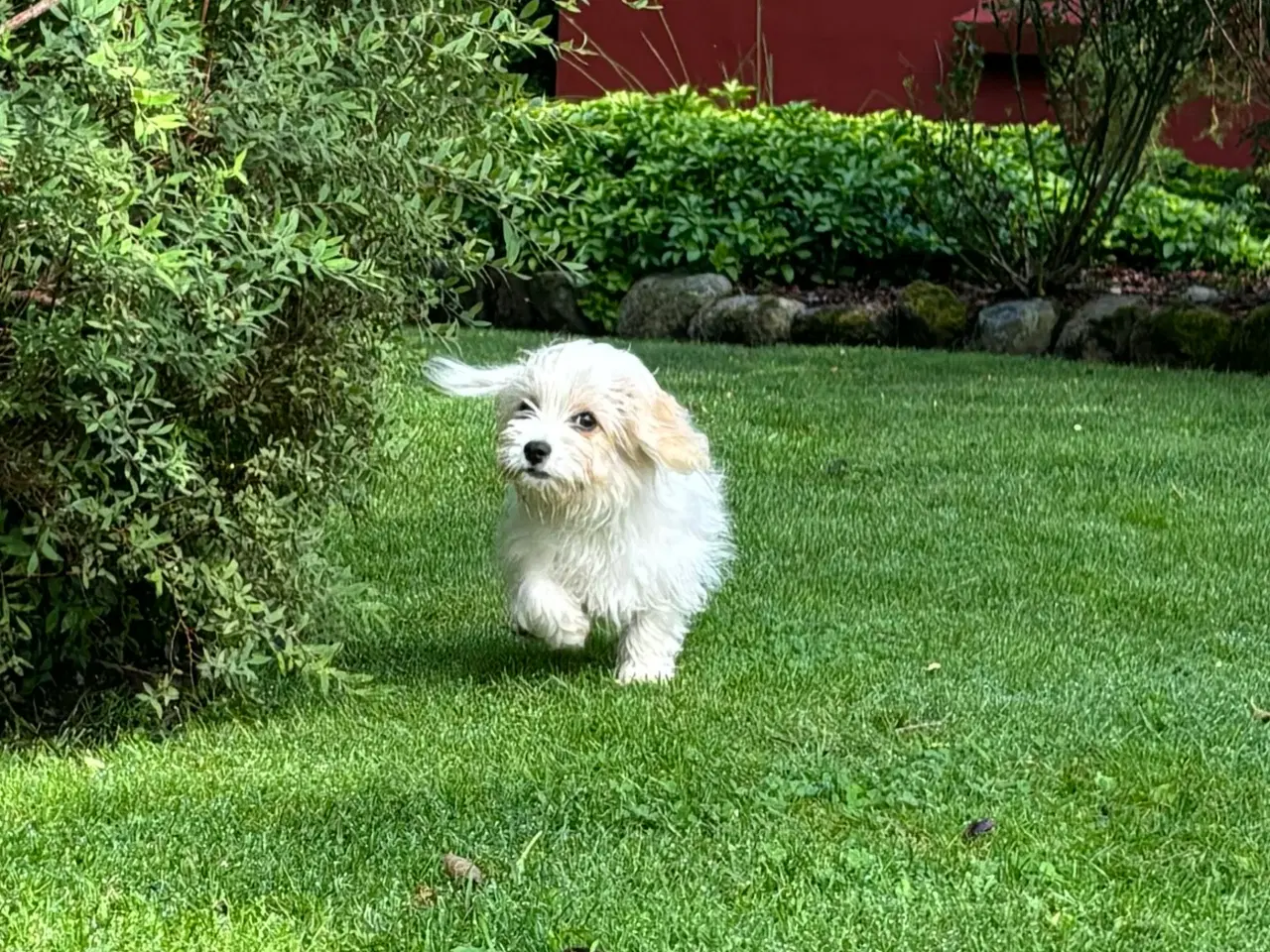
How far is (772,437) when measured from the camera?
27.5ft

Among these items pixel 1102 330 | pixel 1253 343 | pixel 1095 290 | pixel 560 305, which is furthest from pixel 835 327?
pixel 1253 343

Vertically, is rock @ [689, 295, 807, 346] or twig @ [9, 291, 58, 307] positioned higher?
twig @ [9, 291, 58, 307]

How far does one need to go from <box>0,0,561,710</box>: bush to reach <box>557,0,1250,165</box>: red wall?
1225 cm

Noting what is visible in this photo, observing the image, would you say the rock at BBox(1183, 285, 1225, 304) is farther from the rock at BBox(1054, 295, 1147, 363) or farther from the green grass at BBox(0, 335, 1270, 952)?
the green grass at BBox(0, 335, 1270, 952)

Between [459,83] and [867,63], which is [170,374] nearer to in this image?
[459,83]

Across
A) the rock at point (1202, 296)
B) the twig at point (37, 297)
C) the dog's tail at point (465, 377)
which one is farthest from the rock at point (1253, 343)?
the twig at point (37, 297)

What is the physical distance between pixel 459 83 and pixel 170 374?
3.88ft

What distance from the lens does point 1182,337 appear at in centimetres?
1127

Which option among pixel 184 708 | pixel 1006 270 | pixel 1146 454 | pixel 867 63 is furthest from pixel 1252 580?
pixel 867 63

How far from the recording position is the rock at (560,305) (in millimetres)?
13820

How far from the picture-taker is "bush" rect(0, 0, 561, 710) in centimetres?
366

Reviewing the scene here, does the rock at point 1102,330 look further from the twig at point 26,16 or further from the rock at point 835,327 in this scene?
the twig at point 26,16

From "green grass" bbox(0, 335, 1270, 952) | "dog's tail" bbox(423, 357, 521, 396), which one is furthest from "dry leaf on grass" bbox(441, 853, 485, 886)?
"dog's tail" bbox(423, 357, 521, 396)

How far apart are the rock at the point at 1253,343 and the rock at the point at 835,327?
2700 mm
